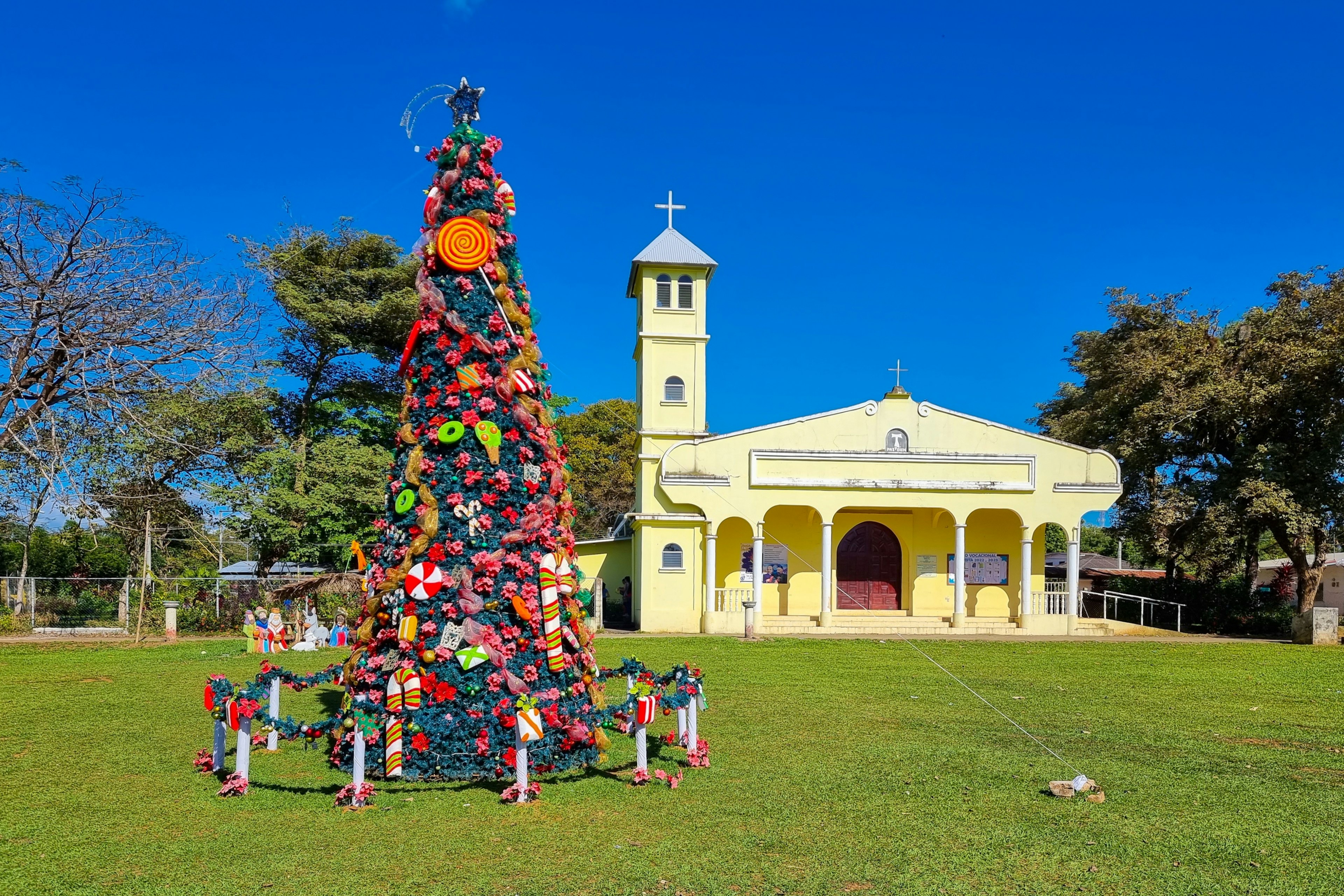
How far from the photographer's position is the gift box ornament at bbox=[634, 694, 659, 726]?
24.9ft

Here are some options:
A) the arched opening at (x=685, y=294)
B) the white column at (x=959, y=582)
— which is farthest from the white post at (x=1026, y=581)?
the arched opening at (x=685, y=294)

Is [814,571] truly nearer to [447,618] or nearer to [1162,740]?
[1162,740]

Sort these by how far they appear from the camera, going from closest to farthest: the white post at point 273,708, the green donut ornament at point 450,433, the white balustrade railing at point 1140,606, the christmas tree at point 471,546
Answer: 1. the christmas tree at point 471,546
2. the green donut ornament at point 450,433
3. the white post at point 273,708
4. the white balustrade railing at point 1140,606

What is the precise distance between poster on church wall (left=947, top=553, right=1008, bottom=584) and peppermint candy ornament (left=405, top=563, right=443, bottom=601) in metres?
21.1

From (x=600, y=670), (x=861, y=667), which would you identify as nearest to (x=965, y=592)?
(x=861, y=667)

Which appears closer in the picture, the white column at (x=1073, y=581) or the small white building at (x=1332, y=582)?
the white column at (x=1073, y=581)

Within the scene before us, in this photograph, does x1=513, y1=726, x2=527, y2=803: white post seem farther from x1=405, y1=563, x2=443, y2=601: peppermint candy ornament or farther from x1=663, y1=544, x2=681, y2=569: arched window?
x1=663, y1=544, x2=681, y2=569: arched window

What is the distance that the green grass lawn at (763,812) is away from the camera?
5.66 meters

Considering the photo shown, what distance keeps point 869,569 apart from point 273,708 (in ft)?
66.2

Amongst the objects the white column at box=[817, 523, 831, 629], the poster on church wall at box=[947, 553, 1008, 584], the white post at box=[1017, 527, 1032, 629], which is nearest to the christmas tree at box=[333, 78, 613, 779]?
the white column at box=[817, 523, 831, 629]

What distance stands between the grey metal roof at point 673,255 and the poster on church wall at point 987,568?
10.9 metres

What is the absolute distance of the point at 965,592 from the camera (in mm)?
26656

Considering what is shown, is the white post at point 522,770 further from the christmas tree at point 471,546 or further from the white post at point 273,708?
the white post at point 273,708

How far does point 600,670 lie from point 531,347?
3.75 meters
